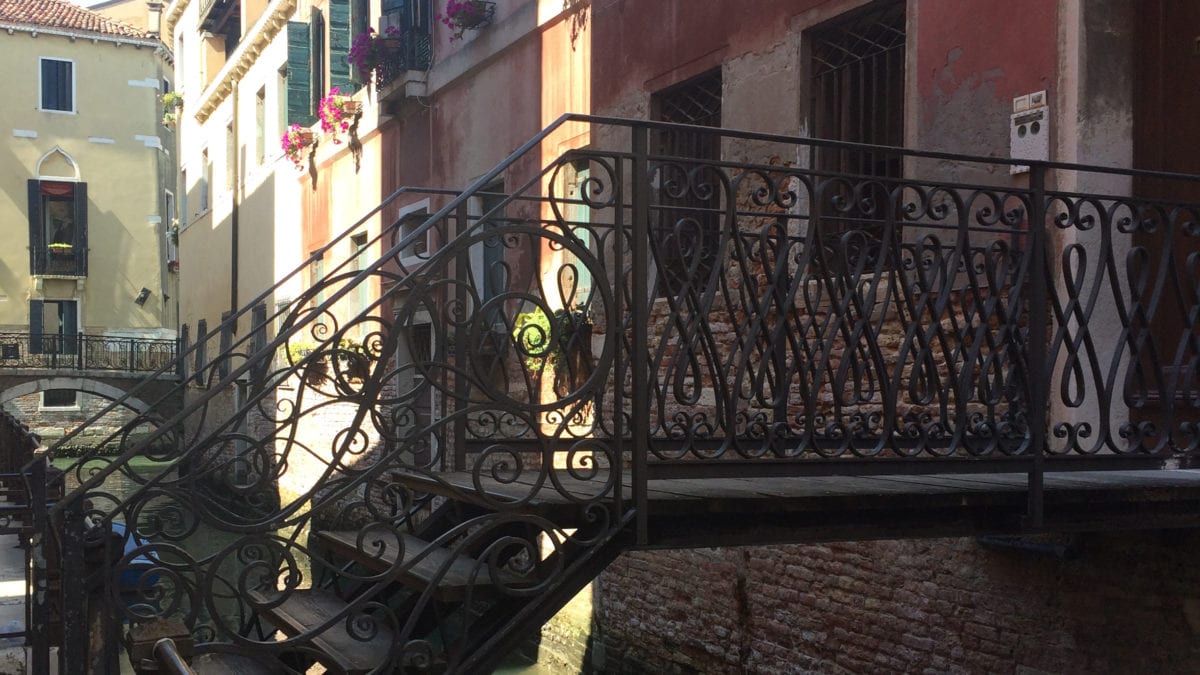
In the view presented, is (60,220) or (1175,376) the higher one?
(60,220)

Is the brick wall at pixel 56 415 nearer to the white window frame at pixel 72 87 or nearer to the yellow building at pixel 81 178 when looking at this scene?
the yellow building at pixel 81 178

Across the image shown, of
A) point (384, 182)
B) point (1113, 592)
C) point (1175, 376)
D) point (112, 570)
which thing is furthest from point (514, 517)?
point (384, 182)

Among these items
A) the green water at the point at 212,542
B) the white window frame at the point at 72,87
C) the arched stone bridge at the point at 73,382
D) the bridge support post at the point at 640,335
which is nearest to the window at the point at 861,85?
the bridge support post at the point at 640,335

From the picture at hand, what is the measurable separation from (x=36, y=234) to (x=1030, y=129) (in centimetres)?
Result: 3264

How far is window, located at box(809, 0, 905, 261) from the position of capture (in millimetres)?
7094

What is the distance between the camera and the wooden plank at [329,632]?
12.1 ft

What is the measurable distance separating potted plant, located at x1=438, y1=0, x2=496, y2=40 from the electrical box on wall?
7125mm

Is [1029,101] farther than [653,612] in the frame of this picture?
No

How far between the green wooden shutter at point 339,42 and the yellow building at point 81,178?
19.7 meters

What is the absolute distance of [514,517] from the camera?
373cm

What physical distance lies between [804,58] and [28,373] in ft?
91.7

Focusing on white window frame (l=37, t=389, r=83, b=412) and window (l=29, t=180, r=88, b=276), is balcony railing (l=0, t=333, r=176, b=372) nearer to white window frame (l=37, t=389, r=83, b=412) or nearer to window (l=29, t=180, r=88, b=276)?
white window frame (l=37, t=389, r=83, b=412)

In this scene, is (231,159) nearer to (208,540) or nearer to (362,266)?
(208,540)

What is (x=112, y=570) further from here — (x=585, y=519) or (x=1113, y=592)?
(x=1113, y=592)
